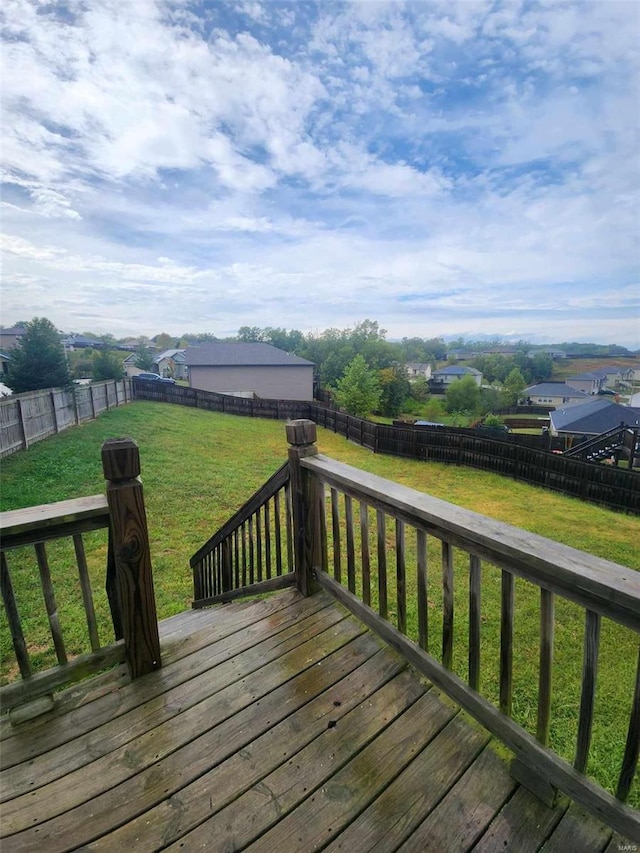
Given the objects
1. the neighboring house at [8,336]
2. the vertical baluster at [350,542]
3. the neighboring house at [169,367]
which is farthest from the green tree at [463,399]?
the neighboring house at [8,336]

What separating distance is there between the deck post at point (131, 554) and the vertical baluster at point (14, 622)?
36 cm

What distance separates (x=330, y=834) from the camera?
1083mm

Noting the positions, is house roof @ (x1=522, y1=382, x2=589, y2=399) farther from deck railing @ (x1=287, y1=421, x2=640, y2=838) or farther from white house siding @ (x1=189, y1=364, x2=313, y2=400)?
deck railing @ (x1=287, y1=421, x2=640, y2=838)

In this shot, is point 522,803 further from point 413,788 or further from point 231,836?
point 231,836

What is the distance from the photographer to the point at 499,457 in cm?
1123

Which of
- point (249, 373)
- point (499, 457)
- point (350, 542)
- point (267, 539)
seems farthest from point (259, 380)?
point (350, 542)

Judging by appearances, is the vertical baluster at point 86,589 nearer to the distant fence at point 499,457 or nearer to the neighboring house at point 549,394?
the distant fence at point 499,457

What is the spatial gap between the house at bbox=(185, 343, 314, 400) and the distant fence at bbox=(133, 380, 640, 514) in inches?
324

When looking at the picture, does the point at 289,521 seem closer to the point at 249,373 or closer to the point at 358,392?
the point at 358,392

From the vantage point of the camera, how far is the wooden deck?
1.08m

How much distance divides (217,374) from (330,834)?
1001 inches

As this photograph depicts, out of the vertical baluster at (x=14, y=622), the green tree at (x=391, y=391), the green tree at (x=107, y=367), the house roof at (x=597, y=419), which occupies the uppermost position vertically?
the green tree at (x=107, y=367)

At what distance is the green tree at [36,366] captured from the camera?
1193 cm

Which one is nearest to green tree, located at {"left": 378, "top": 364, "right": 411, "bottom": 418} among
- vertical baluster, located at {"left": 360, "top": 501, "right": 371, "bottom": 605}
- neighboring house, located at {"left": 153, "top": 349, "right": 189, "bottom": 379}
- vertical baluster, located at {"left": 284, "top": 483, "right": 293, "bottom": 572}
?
vertical baluster, located at {"left": 284, "top": 483, "right": 293, "bottom": 572}
